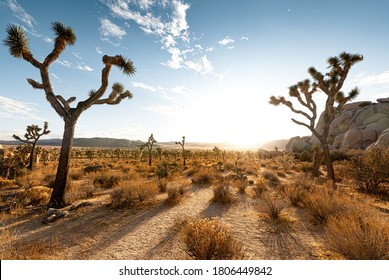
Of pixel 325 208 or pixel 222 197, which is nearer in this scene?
pixel 325 208

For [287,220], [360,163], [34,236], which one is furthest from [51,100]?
[360,163]

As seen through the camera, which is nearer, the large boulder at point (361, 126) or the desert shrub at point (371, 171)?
the desert shrub at point (371, 171)

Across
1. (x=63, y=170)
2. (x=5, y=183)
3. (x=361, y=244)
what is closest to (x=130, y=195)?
(x=63, y=170)

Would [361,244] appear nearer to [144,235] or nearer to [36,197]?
[144,235]

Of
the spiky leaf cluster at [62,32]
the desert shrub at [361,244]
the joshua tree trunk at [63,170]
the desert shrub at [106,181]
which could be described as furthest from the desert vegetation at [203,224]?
the spiky leaf cluster at [62,32]

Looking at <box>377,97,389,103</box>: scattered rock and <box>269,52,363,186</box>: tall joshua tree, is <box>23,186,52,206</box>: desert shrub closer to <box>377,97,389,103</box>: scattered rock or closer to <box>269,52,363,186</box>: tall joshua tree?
<box>269,52,363,186</box>: tall joshua tree

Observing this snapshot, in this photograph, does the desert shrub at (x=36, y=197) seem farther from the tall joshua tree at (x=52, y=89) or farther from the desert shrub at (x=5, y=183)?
the desert shrub at (x=5, y=183)

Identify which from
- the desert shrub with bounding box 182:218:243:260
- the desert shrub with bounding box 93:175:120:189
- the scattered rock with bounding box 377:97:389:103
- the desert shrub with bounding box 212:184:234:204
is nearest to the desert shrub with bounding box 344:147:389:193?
the desert shrub with bounding box 212:184:234:204

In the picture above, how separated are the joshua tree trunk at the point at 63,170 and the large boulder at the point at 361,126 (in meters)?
29.3

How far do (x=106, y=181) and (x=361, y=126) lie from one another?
131 feet

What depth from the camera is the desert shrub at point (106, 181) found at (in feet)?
35.6

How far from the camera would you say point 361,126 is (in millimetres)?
33156
